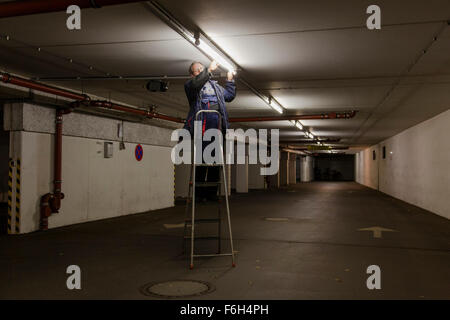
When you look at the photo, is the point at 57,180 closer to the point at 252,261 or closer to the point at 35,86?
the point at 35,86

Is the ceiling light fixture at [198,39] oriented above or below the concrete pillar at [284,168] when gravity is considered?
above

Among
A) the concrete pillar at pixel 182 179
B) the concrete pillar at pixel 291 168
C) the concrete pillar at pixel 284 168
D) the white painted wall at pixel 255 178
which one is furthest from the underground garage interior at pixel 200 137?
the concrete pillar at pixel 291 168

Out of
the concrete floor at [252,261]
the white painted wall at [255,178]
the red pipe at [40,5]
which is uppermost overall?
the red pipe at [40,5]

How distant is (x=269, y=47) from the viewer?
21.0ft

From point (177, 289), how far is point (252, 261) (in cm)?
167

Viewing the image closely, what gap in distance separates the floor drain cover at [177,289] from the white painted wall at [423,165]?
9.28 metres

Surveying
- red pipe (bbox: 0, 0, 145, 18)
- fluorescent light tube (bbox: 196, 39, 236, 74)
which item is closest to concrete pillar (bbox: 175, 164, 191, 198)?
fluorescent light tube (bbox: 196, 39, 236, 74)

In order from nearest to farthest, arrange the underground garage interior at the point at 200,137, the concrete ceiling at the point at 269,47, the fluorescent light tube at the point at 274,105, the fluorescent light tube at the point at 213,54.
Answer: the underground garage interior at the point at 200,137 → the concrete ceiling at the point at 269,47 → the fluorescent light tube at the point at 213,54 → the fluorescent light tube at the point at 274,105

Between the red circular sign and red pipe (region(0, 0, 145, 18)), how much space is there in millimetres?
8275

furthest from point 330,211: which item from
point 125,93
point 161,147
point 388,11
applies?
point 388,11

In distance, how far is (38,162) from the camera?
29.5 feet
